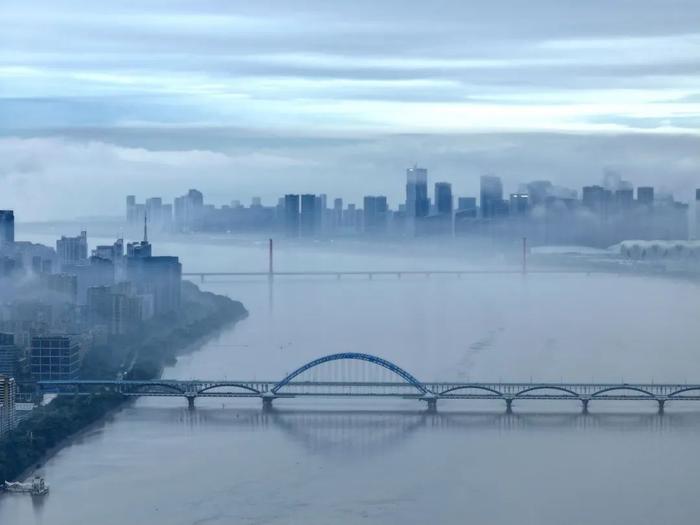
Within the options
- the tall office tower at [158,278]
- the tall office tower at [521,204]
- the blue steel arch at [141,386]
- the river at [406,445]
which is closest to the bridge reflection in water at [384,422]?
the river at [406,445]

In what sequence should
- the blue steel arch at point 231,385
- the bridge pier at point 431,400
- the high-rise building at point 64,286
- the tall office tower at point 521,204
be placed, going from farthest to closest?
1. the tall office tower at point 521,204
2. the high-rise building at point 64,286
3. the blue steel arch at point 231,385
4. the bridge pier at point 431,400

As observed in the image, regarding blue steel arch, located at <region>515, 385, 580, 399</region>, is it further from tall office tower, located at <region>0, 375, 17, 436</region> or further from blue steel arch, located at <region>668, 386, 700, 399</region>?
tall office tower, located at <region>0, 375, 17, 436</region>

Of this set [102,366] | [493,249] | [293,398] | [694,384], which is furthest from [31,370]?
[493,249]

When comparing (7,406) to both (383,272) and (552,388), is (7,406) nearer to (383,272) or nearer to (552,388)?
(552,388)

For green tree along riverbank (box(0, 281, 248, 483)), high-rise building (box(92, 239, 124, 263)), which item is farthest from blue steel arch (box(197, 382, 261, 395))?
high-rise building (box(92, 239, 124, 263))

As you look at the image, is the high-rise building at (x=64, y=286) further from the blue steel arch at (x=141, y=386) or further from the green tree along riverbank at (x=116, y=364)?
the blue steel arch at (x=141, y=386)

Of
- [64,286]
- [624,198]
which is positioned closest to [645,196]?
[624,198]
